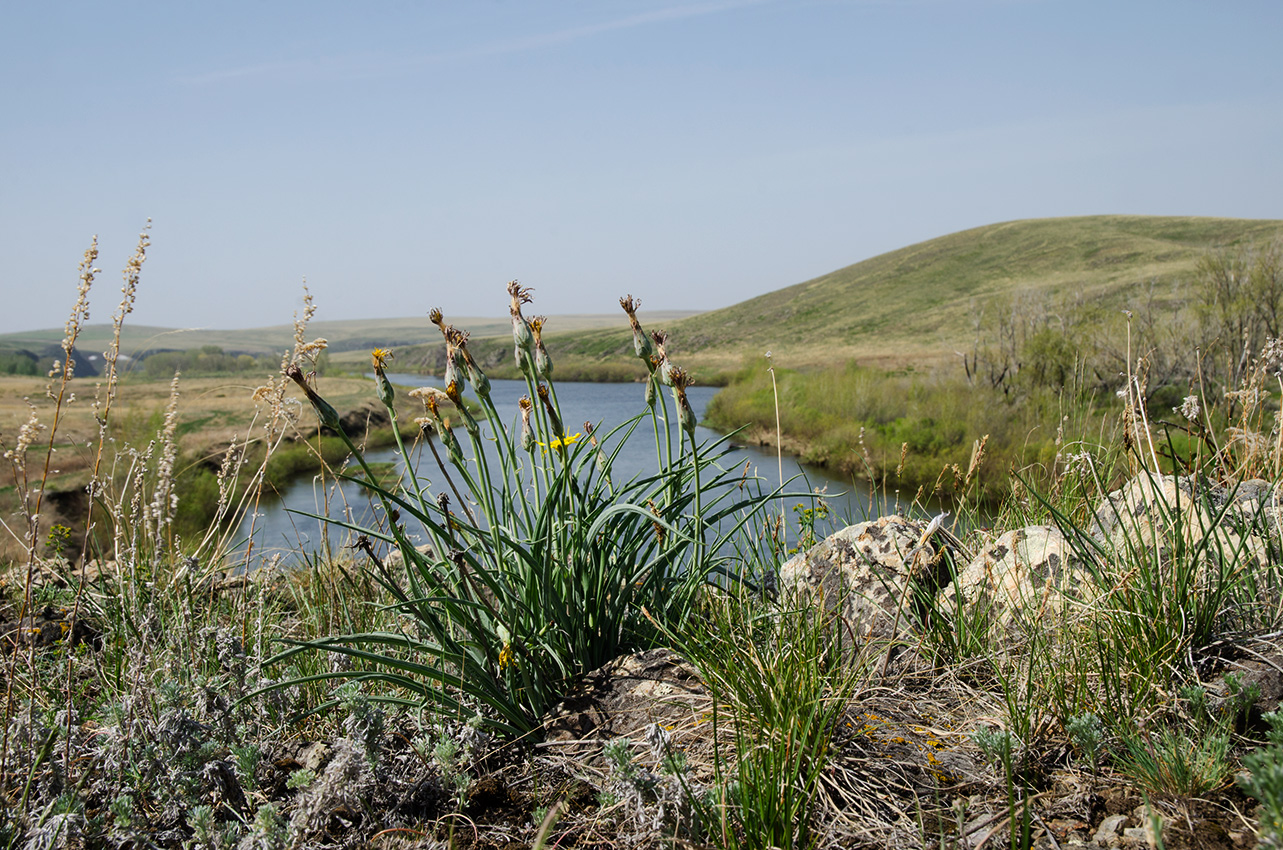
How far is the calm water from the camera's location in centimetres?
338

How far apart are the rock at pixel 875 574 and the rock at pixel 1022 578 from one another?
0.10m

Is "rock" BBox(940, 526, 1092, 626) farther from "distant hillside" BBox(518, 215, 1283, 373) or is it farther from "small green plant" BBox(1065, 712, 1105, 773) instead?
"distant hillside" BBox(518, 215, 1283, 373)

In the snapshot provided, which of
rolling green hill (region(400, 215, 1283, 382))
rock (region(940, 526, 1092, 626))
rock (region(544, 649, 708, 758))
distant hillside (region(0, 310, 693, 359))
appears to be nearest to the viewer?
rock (region(544, 649, 708, 758))

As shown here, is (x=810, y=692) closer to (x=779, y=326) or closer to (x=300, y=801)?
(x=300, y=801)

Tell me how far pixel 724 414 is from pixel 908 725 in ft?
74.5

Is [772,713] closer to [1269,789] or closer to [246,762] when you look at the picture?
[1269,789]

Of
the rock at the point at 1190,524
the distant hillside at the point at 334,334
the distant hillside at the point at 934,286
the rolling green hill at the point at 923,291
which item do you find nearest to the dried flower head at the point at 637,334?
the rock at the point at 1190,524

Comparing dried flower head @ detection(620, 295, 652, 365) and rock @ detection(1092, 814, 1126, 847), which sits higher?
dried flower head @ detection(620, 295, 652, 365)

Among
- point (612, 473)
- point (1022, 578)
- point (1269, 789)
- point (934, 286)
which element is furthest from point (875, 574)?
point (934, 286)

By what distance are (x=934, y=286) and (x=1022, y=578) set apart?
5618 cm

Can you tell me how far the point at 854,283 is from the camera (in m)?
62.2

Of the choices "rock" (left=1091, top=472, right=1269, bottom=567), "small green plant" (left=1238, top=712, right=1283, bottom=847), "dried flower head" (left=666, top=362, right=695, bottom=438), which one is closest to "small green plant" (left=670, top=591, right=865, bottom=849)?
"dried flower head" (left=666, top=362, right=695, bottom=438)

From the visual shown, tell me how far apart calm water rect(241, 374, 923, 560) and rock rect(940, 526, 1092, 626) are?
0.51 metres

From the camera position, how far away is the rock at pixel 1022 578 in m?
2.30
